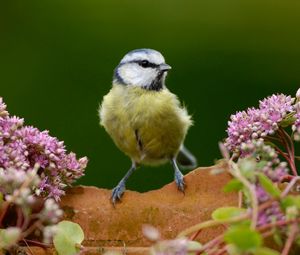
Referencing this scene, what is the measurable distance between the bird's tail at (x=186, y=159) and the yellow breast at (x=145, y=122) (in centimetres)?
29

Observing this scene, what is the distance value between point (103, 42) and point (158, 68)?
48 cm

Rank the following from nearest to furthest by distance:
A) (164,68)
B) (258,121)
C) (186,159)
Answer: (258,121), (164,68), (186,159)

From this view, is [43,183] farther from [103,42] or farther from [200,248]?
[103,42]

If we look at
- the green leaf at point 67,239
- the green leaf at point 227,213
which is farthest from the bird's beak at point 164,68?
the green leaf at point 227,213

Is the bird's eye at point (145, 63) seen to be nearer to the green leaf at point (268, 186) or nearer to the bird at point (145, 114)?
the bird at point (145, 114)

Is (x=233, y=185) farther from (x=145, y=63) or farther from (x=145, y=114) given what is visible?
(x=145, y=63)

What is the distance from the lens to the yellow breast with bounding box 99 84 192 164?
6.48 ft

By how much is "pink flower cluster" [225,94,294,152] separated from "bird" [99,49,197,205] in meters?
0.67

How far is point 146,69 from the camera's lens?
214 cm

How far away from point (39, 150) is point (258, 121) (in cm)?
37

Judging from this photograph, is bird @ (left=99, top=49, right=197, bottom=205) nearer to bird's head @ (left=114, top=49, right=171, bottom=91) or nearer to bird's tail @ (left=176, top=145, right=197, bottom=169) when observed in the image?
bird's head @ (left=114, top=49, right=171, bottom=91)

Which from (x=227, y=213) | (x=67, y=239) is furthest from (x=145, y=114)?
(x=227, y=213)

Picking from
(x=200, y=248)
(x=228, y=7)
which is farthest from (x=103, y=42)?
(x=200, y=248)

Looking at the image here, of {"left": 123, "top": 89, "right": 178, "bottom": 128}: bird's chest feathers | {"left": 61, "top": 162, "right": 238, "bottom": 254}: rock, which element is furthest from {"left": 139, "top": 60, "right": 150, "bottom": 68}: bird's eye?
{"left": 61, "top": 162, "right": 238, "bottom": 254}: rock
